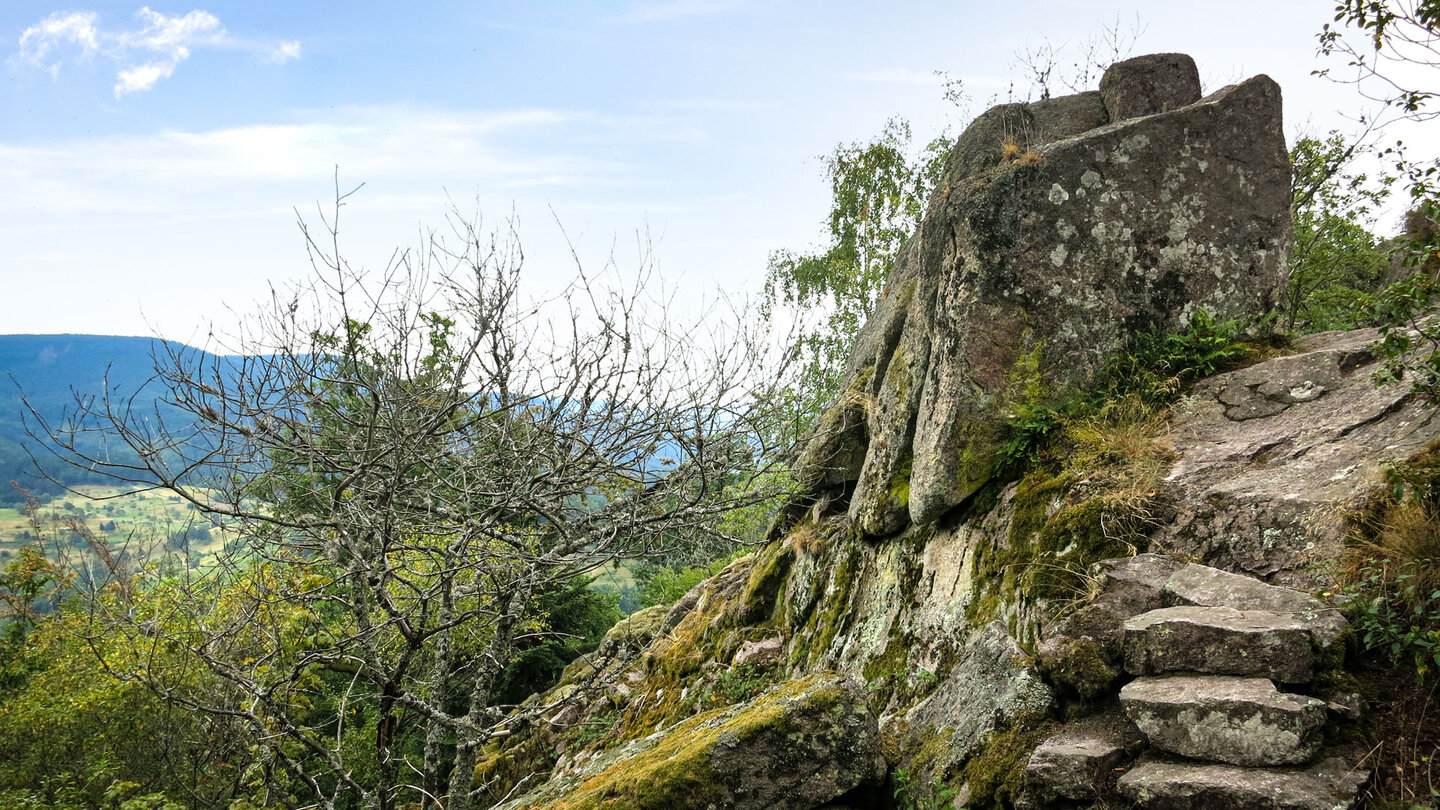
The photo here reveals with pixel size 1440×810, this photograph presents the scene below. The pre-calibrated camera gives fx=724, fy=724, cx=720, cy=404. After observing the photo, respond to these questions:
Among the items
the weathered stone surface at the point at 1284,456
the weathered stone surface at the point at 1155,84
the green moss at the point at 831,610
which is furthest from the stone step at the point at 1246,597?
the weathered stone surface at the point at 1155,84

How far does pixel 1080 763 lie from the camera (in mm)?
3334

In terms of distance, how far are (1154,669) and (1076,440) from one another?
7.54ft

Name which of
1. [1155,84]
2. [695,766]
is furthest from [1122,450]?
[1155,84]

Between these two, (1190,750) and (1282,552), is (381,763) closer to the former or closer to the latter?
(1190,750)

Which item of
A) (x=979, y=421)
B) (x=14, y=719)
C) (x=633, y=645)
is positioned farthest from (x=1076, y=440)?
(x=14, y=719)

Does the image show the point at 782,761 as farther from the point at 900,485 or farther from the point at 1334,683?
the point at 900,485

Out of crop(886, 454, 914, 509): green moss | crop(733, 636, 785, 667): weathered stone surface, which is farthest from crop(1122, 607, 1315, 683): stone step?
crop(733, 636, 785, 667): weathered stone surface

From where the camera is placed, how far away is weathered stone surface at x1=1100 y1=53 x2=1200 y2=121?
7105mm

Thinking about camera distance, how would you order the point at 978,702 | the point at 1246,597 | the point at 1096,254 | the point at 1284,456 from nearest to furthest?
1. the point at 1246,597
2. the point at 978,702
3. the point at 1284,456
4. the point at 1096,254

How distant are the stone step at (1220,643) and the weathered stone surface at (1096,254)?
2.46 metres

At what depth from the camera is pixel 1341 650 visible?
3.19 m

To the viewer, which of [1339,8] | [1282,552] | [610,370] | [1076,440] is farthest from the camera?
[610,370]

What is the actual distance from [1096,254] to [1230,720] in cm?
421

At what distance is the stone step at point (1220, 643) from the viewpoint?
322cm
